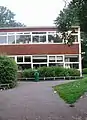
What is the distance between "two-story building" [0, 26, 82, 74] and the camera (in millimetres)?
45281

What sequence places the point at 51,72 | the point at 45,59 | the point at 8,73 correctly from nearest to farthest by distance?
the point at 8,73, the point at 51,72, the point at 45,59

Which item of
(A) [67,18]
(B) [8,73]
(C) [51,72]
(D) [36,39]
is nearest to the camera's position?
(A) [67,18]

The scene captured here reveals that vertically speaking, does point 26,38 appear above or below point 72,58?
above

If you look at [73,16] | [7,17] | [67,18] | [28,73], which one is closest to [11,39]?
[28,73]

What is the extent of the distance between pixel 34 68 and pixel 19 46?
3682mm

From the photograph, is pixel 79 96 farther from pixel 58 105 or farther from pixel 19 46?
pixel 19 46

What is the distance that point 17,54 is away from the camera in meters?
45.6

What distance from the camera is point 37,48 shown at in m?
45.6

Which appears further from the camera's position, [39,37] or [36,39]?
[36,39]

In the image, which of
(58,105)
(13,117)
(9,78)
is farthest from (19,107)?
(9,78)

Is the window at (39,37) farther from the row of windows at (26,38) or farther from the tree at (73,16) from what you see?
the tree at (73,16)

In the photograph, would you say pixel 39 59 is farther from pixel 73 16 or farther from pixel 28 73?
pixel 73 16

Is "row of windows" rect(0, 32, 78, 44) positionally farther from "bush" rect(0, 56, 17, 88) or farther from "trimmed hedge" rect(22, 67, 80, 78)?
"bush" rect(0, 56, 17, 88)

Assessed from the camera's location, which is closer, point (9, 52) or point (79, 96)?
point (79, 96)
